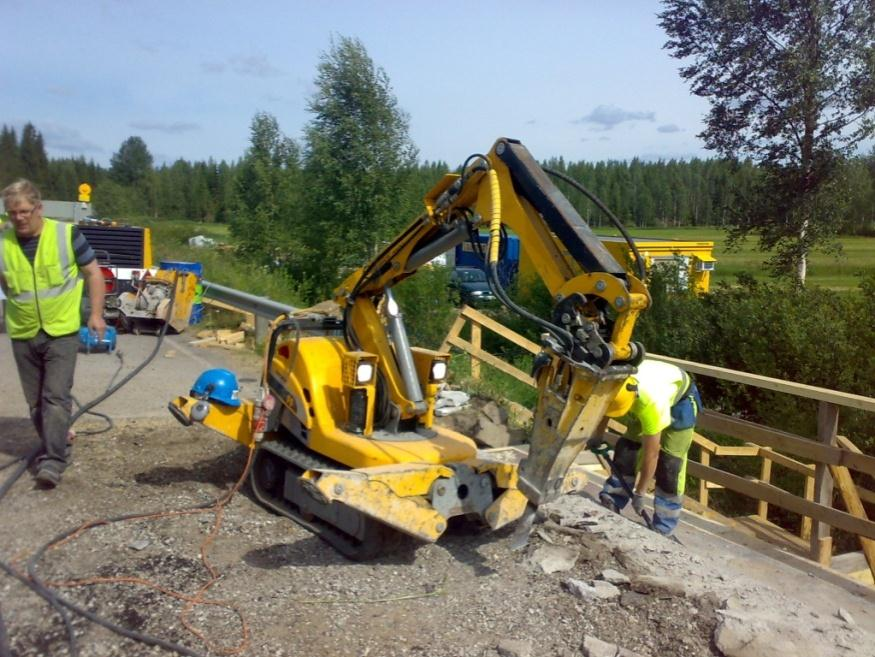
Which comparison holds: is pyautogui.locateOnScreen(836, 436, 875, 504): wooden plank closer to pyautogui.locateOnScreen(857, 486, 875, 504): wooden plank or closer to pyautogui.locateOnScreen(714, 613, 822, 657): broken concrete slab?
pyautogui.locateOnScreen(857, 486, 875, 504): wooden plank

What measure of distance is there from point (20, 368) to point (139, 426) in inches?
69.0

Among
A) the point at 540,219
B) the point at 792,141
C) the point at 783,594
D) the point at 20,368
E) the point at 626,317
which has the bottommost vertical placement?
the point at 783,594

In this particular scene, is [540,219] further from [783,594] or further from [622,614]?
[783,594]

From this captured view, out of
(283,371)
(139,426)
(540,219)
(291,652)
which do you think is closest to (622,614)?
(291,652)

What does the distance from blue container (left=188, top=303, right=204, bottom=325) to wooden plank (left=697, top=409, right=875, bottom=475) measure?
876 centimetres

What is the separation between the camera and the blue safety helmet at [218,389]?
19.8ft

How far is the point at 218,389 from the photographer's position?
603cm

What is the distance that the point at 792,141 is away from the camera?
1695 cm

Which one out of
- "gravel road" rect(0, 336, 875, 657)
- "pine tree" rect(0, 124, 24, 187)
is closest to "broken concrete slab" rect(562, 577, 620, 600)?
"gravel road" rect(0, 336, 875, 657)

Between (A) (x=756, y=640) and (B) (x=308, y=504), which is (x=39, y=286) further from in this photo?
(A) (x=756, y=640)

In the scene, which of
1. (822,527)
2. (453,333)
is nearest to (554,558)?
(822,527)

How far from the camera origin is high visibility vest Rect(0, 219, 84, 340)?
5.87 m

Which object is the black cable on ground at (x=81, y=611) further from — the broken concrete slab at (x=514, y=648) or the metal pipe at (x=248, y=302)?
the metal pipe at (x=248, y=302)

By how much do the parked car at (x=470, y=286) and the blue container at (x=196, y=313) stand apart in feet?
16.2
